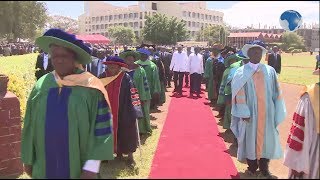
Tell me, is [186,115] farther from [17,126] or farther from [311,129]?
[311,129]

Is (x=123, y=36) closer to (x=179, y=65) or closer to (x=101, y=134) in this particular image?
(x=179, y=65)

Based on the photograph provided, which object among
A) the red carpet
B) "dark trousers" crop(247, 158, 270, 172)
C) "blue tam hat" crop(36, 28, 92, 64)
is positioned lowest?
the red carpet

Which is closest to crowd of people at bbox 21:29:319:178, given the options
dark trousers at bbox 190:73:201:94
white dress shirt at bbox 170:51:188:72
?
dark trousers at bbox 190:73:201:94

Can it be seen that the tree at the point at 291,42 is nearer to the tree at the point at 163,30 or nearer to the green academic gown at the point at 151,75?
the tree at the point at 163,30

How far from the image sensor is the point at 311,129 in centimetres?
439

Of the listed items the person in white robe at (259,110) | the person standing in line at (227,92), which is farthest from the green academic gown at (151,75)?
A: the person in white robe at (259,110)

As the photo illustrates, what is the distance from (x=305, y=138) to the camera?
14.5 feet

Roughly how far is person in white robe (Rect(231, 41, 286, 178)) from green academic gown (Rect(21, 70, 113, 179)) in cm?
272

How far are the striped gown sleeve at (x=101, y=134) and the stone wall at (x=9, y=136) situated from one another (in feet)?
9.20

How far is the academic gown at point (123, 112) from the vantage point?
6.36 m

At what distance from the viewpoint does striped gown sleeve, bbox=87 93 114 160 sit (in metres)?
3.36

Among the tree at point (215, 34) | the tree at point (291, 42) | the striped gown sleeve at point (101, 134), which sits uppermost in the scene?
the tree at point (215, 34)

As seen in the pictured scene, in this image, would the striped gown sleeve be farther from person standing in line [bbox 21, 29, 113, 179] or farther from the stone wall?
the stone wall

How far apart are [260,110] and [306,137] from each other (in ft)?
4.28
